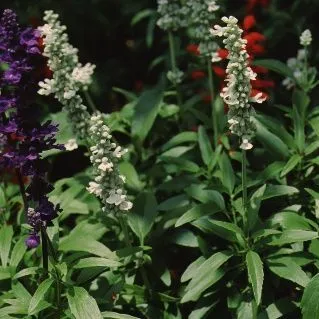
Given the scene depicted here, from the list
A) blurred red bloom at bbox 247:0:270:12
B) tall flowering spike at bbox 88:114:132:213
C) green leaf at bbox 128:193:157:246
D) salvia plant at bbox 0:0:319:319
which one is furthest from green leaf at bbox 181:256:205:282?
blurred red bloom at bbox 247:0:270:12

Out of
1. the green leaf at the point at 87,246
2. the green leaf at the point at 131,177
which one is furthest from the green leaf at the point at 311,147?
the green leaf at the point at 87,246

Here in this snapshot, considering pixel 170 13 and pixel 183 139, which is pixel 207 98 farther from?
pixel 170 13

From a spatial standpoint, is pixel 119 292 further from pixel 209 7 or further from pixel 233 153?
pixel 209 7

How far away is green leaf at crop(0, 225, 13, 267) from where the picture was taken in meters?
4.36

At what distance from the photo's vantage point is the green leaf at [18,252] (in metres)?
4.30

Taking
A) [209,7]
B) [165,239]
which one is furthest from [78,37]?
[165,239]

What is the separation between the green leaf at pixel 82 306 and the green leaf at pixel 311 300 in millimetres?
1256

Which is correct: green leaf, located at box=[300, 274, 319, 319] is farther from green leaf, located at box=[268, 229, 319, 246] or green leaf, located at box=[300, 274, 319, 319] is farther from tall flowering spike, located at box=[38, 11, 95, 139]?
tall flowering spike, located at box=[38, 11, 95, 139]

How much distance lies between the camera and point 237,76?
3623 mm

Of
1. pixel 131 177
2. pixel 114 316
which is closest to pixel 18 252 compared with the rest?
pixel 114 316

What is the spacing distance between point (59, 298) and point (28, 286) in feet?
1.55

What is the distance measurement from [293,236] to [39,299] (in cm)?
167

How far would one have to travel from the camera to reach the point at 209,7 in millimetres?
4879

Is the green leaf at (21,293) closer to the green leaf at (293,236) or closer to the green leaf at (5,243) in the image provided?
the green leaf at (5,243)
